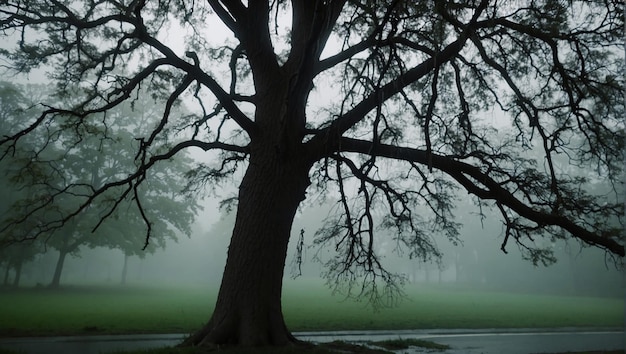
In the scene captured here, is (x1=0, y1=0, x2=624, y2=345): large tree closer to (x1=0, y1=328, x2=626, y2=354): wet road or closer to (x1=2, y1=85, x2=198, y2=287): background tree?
(x1=0, y1=328, x2=626, y2=354): wet road

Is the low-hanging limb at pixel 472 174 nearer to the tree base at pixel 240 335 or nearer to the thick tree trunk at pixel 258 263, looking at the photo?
the thick tree trunk at pixel 258 263

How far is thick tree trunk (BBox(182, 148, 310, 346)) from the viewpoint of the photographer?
22.5ft

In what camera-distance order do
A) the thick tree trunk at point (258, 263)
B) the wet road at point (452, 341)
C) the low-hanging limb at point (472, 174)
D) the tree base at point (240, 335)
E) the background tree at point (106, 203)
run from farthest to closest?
1. the background tree at point (106, 203)
2. the wet road at point (452, 341)
3. the low-hanging limb at point (472, 174)
4. the thick tree trunk at point (258, 263)
5. the tree base at point (240, 335)

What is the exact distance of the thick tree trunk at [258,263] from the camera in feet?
22.5

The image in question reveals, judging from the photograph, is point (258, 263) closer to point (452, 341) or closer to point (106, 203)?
point (452, 341)

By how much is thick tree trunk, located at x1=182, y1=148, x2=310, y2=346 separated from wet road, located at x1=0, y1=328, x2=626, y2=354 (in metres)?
2.85

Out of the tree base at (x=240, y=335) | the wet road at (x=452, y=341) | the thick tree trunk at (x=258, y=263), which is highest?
the thick tree trunk at (x=258, y=263)

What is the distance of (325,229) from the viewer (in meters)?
9.88

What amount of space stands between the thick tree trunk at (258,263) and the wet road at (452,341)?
2.85m

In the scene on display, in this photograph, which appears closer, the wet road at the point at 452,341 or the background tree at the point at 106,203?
the wet road at the point at 452,341

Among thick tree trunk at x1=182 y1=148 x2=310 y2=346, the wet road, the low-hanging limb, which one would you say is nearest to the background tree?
the wet road

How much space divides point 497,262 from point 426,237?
1914 inches

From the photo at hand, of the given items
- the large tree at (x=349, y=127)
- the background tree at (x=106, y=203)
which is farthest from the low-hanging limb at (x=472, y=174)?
the background tree at (x=106, y=203)

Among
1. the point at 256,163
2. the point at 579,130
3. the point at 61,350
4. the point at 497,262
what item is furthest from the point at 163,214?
the point at 497,262
